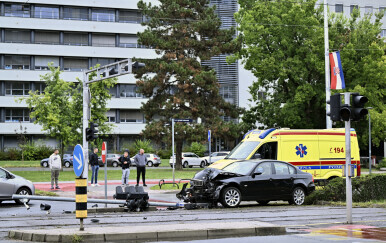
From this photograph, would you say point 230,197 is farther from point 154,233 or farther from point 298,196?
point 154,233

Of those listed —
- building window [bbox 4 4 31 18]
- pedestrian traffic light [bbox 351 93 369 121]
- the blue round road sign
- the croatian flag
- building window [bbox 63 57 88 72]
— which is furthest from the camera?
building window [bbox 63 57 88 72]

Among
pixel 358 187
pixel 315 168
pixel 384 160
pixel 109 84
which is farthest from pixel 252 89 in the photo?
pixel 358 187

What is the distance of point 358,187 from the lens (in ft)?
63.1

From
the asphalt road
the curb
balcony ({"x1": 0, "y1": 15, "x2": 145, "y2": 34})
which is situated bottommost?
the asphalt road

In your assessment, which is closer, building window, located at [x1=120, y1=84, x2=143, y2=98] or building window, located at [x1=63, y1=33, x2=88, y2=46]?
building window, located at [x1=63, y1=33, x2=88, y2=46]

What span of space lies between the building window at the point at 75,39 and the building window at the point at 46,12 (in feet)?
9.62

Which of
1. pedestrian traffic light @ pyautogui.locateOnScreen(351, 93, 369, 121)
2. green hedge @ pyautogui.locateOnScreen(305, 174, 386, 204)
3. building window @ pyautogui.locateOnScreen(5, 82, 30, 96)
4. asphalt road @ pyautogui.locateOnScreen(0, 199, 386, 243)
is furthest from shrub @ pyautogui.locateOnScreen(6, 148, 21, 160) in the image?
pedestrian traffic light @ pyautogui.locateOnScreen(351, 93, 369, 121)

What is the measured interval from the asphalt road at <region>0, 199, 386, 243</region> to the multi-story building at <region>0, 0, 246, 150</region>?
179 ft

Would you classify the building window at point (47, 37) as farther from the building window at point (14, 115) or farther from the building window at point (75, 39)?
the building window at point (14, 115)

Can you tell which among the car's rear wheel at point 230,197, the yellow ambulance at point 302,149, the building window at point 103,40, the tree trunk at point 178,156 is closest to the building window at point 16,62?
the building window at point 103,40

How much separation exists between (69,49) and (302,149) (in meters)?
57.2

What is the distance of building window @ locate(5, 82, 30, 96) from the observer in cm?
7400

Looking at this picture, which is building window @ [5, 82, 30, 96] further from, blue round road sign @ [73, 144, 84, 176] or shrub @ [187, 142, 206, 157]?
blue round road sign @ [73, 144, 84, 176]

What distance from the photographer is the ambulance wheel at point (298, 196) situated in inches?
755
